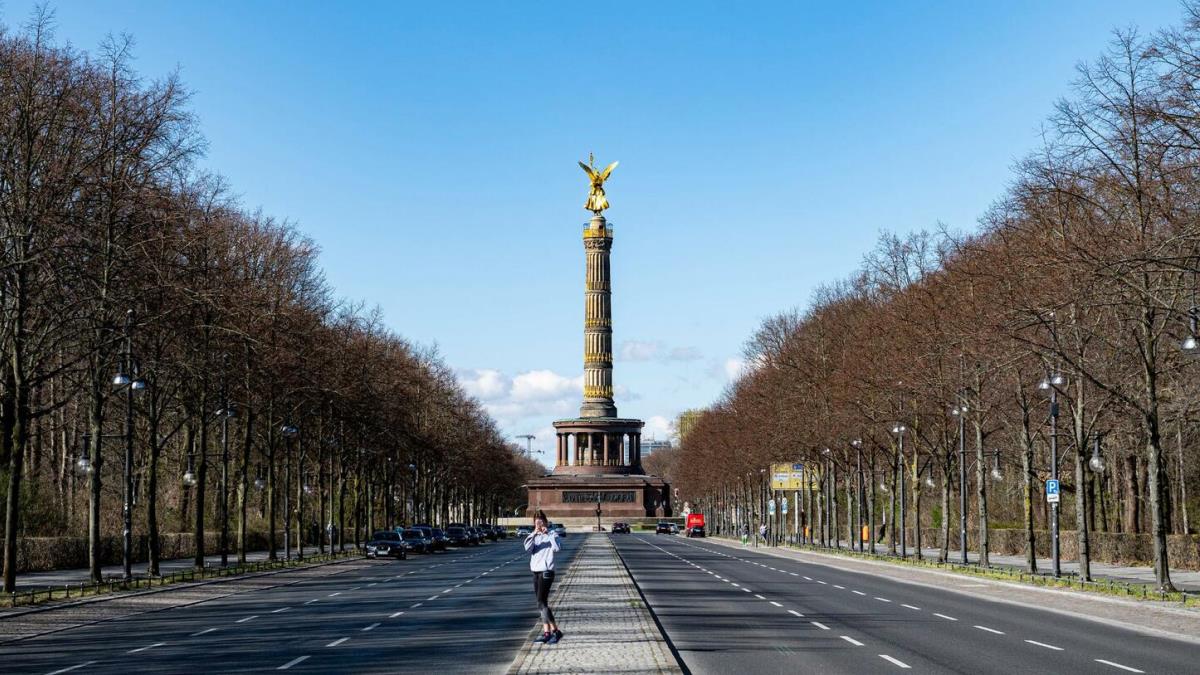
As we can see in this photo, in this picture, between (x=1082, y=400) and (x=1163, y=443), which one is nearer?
(x=1082, y=400)

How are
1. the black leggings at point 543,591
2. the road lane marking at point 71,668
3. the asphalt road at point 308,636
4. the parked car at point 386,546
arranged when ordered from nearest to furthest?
the road lane marking at point 71,668 → the asphalt road at point 308,636 → the black leggings at point 543,591 → the parked car at point 386,546

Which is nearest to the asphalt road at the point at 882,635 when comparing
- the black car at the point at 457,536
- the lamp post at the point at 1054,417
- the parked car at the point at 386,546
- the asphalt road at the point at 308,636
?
the asphalt road at the point at 308,636

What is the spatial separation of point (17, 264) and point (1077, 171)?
24.7 metres

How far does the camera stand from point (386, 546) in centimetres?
7125

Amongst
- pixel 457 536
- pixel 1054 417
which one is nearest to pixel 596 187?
pixel 457 536

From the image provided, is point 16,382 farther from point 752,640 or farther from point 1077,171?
point 1077,171

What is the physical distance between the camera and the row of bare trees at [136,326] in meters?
33.9

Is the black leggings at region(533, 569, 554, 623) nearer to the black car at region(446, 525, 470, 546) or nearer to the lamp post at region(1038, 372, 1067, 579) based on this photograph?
the lamp post at region(1038, 372, 1067, 579)

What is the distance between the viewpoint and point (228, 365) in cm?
4816

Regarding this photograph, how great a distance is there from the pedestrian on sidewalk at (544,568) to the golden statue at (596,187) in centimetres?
15702

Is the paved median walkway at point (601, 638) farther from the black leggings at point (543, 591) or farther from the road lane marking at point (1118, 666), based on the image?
the road lane marking at point (1118, 666)

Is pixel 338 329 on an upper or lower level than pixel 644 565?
upper

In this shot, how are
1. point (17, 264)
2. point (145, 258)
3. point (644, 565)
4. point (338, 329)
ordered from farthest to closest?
point (338, 329), point (644, 565), point (145, 258), point (17, 264)

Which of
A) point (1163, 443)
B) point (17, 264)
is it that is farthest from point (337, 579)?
point (1163, 443)
